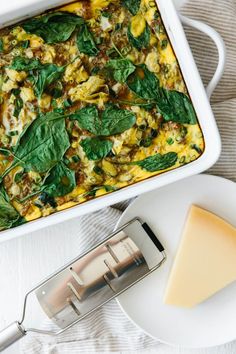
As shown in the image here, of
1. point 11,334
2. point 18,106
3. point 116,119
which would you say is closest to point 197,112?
point 116,119

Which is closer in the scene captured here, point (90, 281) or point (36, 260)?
point (90, 281)

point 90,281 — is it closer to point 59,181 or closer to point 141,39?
point 59,181

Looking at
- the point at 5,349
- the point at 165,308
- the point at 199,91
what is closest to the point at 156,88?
the point at 199,91

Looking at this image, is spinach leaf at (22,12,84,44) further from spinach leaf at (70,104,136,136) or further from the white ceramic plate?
the white ceramic plate

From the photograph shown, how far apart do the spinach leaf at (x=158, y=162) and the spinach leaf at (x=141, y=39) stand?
0.23 metres

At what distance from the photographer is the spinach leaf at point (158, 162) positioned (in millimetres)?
1329

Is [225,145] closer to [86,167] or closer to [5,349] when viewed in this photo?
[86,167]

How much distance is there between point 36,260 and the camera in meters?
1.56

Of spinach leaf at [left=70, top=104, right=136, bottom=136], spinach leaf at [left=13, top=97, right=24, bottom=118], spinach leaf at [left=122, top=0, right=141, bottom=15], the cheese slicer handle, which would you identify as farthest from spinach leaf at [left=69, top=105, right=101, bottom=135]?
the cheese slicer handle

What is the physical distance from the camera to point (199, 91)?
1295 millimetres

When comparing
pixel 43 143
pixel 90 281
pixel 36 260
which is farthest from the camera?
pixel 36 260

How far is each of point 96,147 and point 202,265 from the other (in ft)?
1.32

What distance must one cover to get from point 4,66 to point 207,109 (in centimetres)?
44

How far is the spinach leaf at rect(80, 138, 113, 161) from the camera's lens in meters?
1.33
